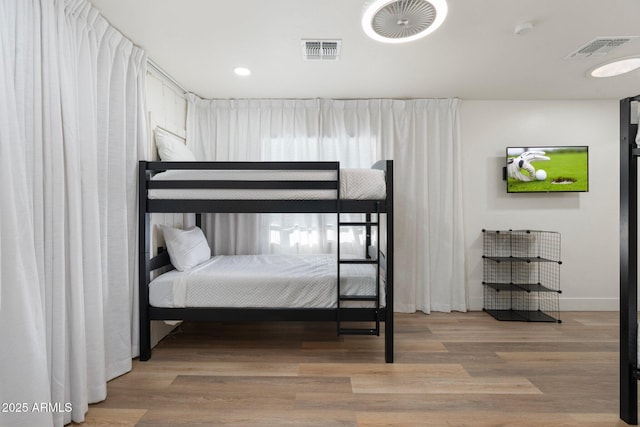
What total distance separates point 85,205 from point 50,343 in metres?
0.76

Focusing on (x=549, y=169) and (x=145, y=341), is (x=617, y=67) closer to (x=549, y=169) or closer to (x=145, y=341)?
(x=549, y=169)

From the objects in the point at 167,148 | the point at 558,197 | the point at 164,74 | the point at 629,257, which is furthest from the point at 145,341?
the point at 558,197

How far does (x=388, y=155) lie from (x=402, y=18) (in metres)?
1.92

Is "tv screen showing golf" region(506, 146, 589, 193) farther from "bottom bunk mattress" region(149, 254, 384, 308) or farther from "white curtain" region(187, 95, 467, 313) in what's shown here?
"bottom bunk mattress" region(149, 254, 384, 308)

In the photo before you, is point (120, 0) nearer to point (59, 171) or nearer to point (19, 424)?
point (59, 171)

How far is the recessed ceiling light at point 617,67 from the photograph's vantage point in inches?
107

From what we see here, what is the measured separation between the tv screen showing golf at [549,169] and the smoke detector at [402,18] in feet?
7.66

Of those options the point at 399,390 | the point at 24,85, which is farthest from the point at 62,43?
the point at 399,390

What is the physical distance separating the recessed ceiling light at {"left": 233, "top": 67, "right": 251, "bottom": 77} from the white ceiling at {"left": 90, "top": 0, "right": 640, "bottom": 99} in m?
0.06

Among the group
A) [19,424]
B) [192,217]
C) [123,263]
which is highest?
[192,217]

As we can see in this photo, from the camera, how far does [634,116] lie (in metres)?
1.73

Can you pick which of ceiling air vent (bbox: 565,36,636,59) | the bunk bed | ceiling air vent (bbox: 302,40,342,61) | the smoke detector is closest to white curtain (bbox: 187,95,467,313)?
ceiling air vent (bbox: 302,40,342,61)

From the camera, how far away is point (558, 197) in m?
3.74

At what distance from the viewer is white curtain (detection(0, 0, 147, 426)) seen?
1.45 meters
